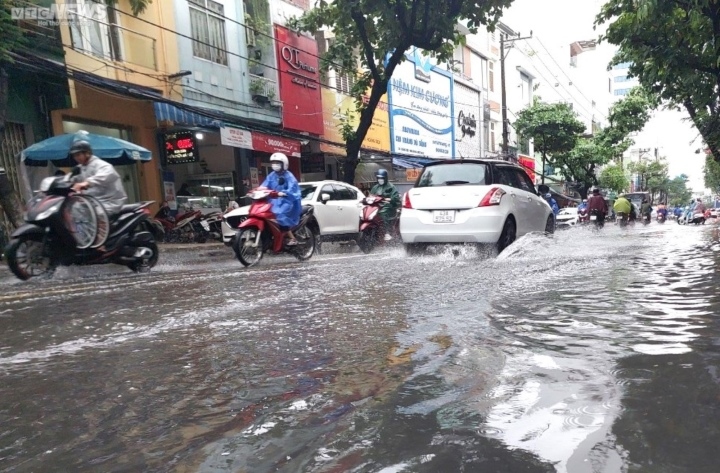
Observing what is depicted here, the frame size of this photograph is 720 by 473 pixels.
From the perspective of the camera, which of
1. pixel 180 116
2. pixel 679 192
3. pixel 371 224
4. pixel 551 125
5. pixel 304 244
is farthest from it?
pixel 679 192

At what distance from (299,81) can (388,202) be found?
8.51 metres

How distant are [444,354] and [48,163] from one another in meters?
10.1

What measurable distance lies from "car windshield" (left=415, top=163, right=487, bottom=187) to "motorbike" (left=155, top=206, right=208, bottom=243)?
7376 millimetres

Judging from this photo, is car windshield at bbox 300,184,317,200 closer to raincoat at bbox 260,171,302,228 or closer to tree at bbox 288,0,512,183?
raincoat at bbox 260,171,302,228

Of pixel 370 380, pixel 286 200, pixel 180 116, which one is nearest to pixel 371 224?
pixel 286 200

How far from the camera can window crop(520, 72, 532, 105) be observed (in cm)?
3572

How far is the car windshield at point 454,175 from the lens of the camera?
6.61 metres

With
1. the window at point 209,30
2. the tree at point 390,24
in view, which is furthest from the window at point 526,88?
the window at point 209,30

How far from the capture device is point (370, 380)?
2.14 metres

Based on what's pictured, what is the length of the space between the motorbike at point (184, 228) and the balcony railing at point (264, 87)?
4461 millimetres

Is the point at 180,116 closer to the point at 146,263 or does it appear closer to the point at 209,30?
the point at 209,30

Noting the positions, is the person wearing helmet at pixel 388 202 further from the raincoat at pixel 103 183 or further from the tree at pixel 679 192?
the tree at pixel 679 192

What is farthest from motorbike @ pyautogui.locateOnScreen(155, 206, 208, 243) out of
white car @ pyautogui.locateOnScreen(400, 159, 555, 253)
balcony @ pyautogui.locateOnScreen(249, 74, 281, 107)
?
white car @ pyautogui.locateOnScreen(400, 159, 555, 253)

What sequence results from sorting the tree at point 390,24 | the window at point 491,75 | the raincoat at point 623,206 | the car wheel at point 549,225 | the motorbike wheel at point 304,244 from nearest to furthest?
1. the motorbike wheel at point 304,244
2. the car wheel at point 549,225
3. the tree at point 390,24
4. the raincoat at point 623,206
5. the window at point 491,75
